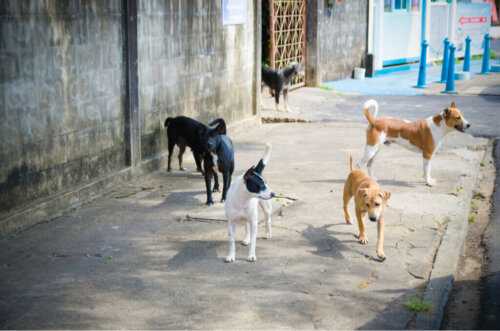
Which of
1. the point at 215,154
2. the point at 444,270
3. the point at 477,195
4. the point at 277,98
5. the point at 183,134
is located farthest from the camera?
the point at 277,98

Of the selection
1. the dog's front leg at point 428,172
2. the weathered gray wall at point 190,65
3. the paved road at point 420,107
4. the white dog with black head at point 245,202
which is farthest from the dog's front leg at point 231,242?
the paved road at point 420,107

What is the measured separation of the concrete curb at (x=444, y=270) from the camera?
494 centimetres

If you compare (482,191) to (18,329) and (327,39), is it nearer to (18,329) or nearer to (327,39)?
(18,329)

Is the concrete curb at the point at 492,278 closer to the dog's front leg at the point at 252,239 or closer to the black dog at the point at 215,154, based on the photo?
the dog's front leg at the point at 252,239

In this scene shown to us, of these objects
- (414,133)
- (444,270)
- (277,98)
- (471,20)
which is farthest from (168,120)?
(471,20)

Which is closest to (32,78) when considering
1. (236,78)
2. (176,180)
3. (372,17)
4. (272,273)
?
(176,180)

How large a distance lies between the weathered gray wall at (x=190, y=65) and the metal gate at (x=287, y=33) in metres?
3.47

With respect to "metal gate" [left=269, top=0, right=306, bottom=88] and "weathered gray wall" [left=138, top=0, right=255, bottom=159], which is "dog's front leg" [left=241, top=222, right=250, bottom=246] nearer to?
"weathered gray wall" [left=138, top=0, right=255, bottom=159]

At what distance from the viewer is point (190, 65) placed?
34.4 feet

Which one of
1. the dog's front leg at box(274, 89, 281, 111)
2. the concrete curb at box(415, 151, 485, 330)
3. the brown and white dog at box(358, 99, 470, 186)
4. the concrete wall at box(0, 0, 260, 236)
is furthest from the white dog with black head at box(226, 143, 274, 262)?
the dog's front leg at box(274, 89, 281, 111)

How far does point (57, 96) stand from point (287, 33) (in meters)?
10.6

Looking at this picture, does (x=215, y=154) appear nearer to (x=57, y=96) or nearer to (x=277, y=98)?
(x=57, y=96)

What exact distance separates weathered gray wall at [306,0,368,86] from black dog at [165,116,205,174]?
32.1ft

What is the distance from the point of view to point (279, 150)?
11.1m
